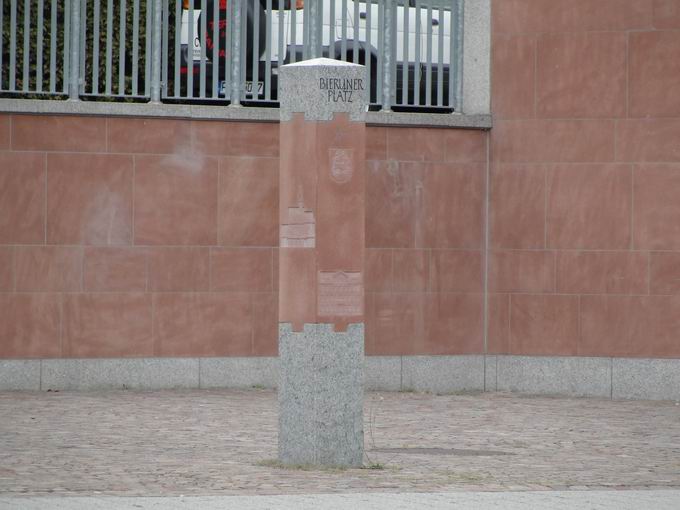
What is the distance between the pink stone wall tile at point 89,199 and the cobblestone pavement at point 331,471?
167 cm

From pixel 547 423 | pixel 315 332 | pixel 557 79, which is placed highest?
pixel 557 79

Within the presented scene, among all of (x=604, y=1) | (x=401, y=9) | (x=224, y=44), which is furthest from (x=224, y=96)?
(x=604, y=1)

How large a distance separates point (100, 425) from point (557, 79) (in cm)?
649

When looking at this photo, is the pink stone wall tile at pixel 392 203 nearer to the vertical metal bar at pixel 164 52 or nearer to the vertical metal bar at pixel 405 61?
the vertical metal bar at pixel 405 61

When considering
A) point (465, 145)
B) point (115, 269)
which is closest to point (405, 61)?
point (465, 145)

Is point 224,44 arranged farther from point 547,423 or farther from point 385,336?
point 547,423

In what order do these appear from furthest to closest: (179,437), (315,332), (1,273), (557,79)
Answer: (557,79) < (1,273) < (179,437) < (315,332)

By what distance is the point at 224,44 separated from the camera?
48.6ft

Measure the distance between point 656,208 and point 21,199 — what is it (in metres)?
6.72

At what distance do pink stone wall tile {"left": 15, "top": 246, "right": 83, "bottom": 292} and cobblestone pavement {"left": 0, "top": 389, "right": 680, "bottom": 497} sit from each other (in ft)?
3.68

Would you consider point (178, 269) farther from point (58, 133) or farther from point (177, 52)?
point (177, 52)

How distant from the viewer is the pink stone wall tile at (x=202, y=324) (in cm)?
1439

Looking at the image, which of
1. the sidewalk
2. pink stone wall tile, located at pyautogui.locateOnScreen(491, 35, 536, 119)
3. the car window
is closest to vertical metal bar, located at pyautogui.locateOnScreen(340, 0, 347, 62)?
the car window

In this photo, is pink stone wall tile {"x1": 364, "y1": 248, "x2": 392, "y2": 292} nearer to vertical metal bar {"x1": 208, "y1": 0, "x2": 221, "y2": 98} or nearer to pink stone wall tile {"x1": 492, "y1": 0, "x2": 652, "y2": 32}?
vertical metal bar {"x1": 208, "y1": 0, "x2": 221, "y2": 98}
